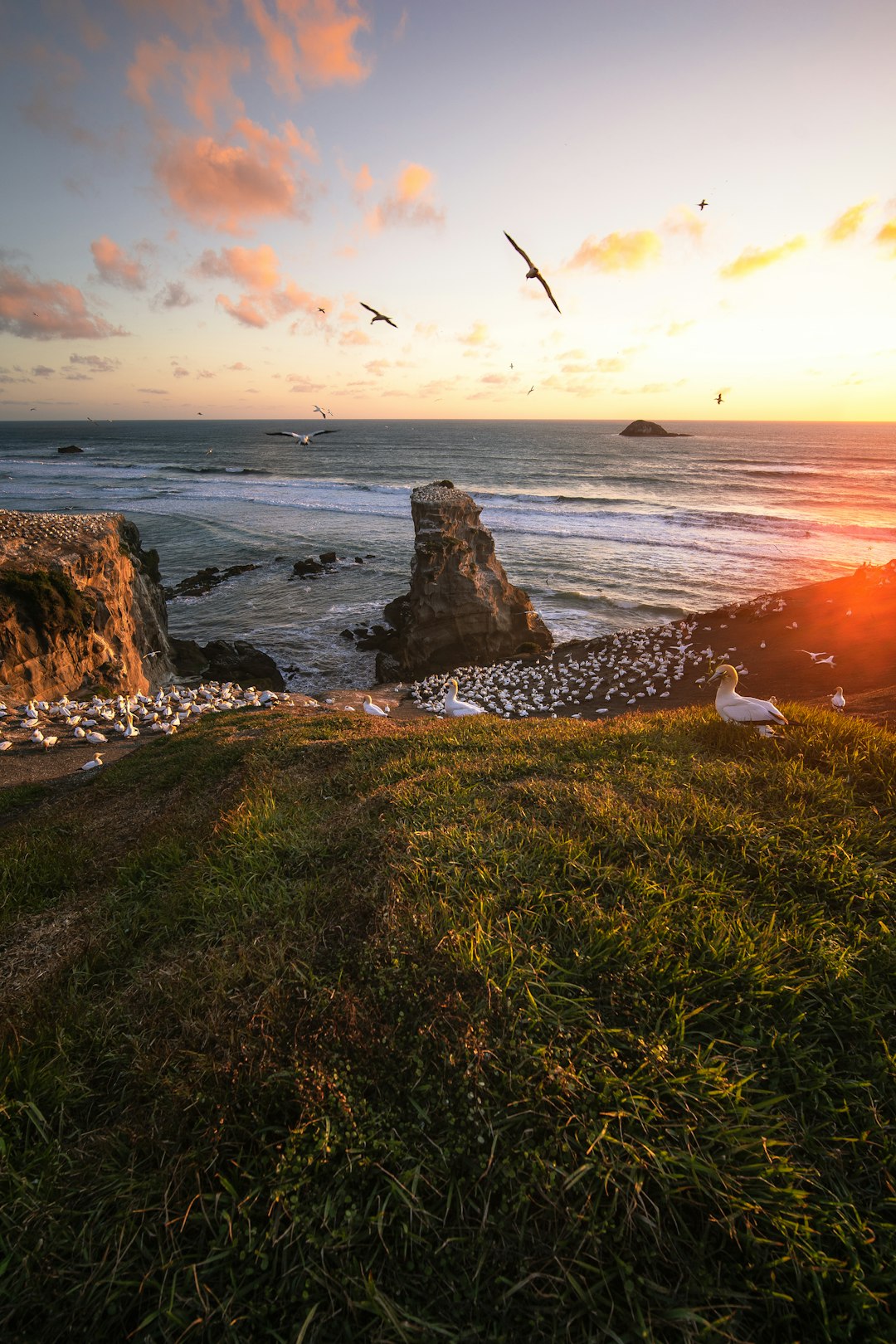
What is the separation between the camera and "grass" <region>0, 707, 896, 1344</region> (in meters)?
1.84

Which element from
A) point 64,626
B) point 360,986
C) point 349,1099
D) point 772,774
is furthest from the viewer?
point 64,626

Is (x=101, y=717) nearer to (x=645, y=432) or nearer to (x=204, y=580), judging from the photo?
(x=204, y=580)

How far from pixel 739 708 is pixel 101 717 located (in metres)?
12.5

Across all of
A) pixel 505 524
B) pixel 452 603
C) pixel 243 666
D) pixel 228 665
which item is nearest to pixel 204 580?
pixel 228 665

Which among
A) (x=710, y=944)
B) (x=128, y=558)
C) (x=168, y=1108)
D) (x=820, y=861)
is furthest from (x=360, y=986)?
(x=128, y=558)

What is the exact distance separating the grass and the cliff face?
1074cm

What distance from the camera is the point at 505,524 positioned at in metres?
44.6

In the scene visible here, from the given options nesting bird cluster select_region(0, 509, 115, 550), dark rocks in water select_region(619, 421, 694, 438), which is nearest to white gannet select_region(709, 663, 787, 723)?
nesting bird cluster select_region(0, 509, 115, 550)

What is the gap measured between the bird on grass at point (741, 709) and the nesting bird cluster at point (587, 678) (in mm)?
8304

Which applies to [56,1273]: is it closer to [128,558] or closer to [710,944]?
[710,944]

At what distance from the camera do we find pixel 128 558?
57.1 feet

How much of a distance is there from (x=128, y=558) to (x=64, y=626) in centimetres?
474

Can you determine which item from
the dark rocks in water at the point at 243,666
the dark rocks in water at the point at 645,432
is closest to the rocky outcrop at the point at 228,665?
the dark rocks in water at the point at 243,666

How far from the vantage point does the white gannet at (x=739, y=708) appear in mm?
5617
